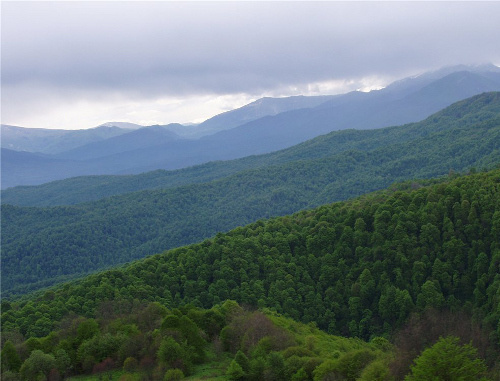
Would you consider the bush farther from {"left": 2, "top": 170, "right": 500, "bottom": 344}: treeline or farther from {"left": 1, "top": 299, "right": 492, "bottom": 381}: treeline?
{"left": 2, "top": 170, "right": 500, "bottom": 344}: treeline

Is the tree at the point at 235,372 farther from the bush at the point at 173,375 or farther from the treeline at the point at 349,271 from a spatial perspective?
the treeline at the point at 349,271

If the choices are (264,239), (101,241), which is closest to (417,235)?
(264,239)

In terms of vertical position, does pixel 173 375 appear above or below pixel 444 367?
below

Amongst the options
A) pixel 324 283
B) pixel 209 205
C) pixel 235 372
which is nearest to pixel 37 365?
pixel 235 372

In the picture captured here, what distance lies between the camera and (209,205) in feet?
572

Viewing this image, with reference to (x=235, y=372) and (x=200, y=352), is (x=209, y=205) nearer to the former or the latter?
(x=200, y=352)

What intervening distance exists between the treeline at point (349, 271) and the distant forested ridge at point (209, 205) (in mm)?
73673

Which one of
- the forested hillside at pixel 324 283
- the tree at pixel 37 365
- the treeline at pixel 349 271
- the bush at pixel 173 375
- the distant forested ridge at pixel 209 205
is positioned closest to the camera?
the bush at pixel 173 375

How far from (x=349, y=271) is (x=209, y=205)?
123m

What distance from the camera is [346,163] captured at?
Result: 182 meters

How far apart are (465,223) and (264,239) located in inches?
962

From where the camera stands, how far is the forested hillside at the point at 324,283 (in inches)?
1393

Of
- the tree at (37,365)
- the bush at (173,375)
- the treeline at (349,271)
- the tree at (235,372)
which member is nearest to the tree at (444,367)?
the tree at (235,372)

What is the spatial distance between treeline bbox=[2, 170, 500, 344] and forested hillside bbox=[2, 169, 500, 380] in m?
0.12
